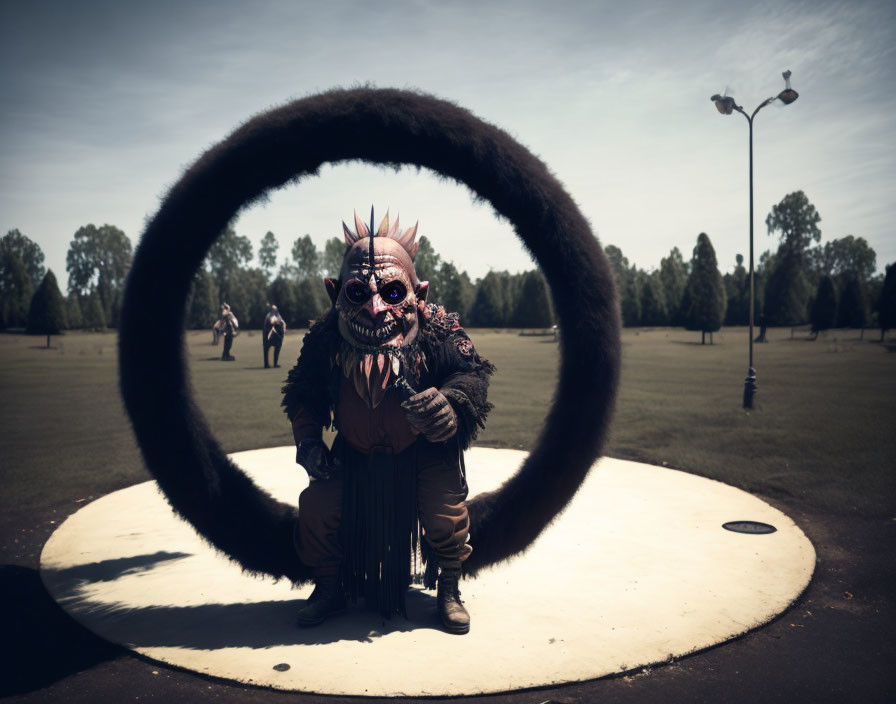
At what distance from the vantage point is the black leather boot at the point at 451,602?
3.94 m

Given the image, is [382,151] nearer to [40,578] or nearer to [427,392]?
[427,392]

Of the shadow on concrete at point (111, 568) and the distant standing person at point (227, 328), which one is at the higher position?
the distant standing person at point (227, 328)

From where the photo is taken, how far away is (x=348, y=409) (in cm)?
403

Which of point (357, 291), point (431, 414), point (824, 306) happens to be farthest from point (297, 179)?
point (824, 306)

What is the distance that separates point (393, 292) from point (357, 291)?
219 millimetres

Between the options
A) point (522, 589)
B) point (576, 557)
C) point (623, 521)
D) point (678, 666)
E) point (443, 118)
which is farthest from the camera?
point (623, 521)

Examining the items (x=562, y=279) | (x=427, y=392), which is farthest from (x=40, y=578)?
(x=562, y=279)

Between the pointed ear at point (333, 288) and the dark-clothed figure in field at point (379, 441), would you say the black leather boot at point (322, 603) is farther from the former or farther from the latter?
the pointed ear at point (333, 288)

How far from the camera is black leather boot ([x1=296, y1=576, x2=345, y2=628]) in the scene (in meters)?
4.03

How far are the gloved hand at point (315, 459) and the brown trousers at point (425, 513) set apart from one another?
95mm

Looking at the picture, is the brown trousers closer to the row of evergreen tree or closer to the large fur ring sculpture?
the large fur ring sculpture

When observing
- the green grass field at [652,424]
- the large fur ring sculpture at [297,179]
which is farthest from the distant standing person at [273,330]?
the large fur ring sculpture at [297,179]

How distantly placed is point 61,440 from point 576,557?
8.88 m

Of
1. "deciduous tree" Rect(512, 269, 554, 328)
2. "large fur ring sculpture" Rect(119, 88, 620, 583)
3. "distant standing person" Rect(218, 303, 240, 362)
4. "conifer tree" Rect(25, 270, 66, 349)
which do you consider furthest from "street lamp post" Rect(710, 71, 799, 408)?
"deciduous tree" Rect(512, 269, 554, 328)
